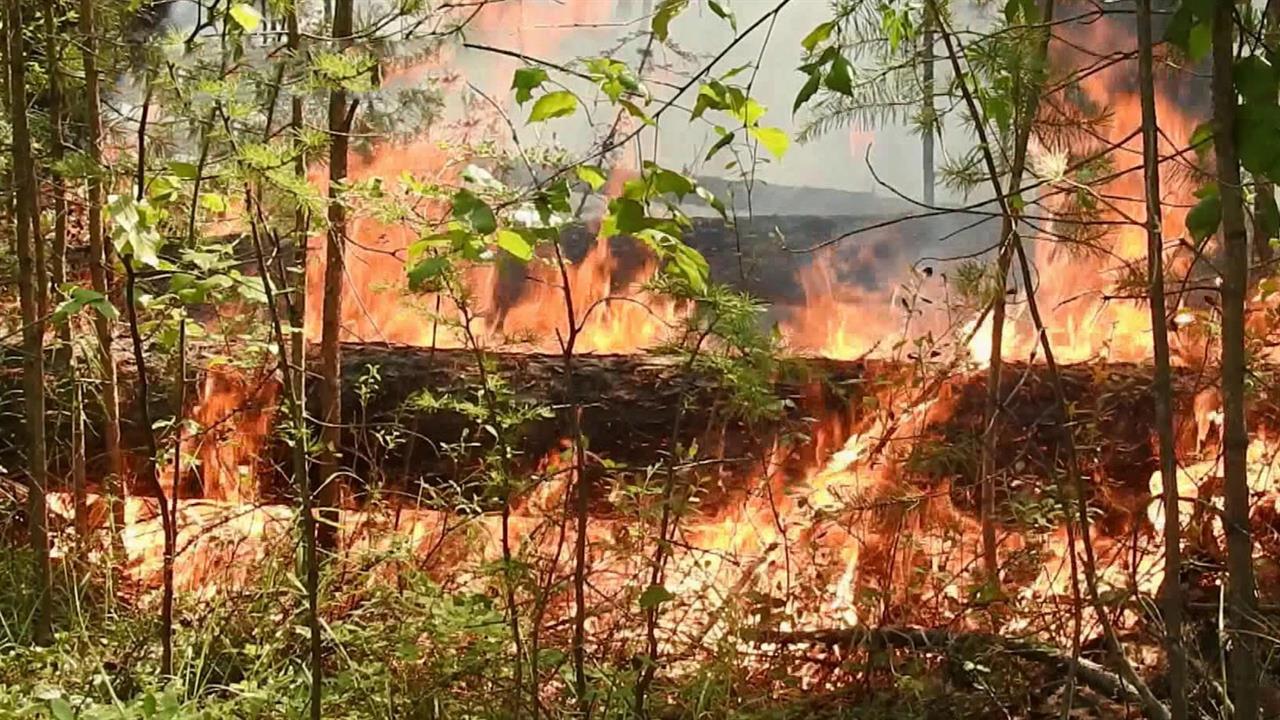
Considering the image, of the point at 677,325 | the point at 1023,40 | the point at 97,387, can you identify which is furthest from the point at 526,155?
the point at 97,387

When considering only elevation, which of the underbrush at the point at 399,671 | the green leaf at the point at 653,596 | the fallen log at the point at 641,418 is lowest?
the underbrush at the point at 399,671

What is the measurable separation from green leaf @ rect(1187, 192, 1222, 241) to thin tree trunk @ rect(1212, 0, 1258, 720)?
0.02 metres

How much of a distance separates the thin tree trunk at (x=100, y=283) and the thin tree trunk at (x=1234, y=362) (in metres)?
1.66

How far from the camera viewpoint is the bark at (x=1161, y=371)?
1.09 meters

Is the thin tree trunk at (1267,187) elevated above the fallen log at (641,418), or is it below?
above

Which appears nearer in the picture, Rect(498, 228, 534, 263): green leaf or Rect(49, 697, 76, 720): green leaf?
Rect(498, 228, 534, 263): green leaf

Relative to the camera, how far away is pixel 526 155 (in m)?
1.58

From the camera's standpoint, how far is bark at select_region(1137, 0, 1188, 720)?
1.09 meters

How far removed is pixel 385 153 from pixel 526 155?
1.44 metres

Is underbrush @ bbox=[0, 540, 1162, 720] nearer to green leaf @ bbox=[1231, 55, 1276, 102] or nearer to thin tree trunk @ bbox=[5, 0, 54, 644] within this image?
thin tree trunk @ bbox=[5, 0, 54, 644]

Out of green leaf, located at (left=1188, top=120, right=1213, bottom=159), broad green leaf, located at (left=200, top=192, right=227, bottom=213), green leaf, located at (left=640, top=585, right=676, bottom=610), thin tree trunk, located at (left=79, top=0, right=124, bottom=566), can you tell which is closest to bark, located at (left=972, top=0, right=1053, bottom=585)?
green leaf, located at (left=1188, top=120, right=1213, bottom=159)

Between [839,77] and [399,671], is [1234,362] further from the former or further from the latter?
[399,671]

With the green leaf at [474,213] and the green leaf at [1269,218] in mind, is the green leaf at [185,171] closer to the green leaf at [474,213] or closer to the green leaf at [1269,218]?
the green leaf at [474,213]

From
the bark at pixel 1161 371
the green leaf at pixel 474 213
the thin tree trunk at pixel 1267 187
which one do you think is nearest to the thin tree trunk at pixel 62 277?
the green leaf at pixel 474 213
